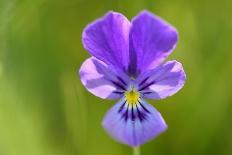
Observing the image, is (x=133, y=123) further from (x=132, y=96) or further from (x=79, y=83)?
(x=79, y=83)

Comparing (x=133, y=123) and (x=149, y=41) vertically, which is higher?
(x=149, y=41)

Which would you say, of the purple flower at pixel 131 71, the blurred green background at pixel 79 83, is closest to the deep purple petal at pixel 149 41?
the purple flower at pixel 131 71

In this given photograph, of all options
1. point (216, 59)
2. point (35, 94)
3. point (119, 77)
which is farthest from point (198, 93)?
point (119, 77)

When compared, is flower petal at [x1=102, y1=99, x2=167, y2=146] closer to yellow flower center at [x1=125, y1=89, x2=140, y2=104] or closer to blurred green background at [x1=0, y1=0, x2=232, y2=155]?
yellow flower center at [x1=125, y1=89, x2=140, y2=104]

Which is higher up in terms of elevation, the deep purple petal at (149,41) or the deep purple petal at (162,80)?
the deep purple petal at (149,41)

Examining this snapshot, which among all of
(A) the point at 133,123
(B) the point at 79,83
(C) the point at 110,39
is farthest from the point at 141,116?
(B) the point at 79,83

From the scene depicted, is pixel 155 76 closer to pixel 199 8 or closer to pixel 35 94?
pixel 35 94

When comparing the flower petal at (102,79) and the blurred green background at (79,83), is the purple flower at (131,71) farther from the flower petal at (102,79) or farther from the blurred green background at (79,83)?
the blurred green background at (79,83)
